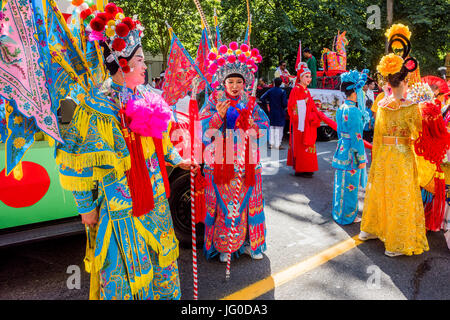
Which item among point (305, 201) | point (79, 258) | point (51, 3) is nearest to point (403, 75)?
point (305, 201)

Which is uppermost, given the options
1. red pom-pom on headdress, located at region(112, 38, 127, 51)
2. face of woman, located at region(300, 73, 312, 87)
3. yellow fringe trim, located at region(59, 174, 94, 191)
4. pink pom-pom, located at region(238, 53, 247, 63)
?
face of woman, located at region(300, 73, 312, 87)

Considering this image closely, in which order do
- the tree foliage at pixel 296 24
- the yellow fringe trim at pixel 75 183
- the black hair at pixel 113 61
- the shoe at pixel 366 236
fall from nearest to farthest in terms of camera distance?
the yellow fringe trim at pixel 75 183 < the black hair at pixel 113 61 < the shoe at pixel 366 236 < the tree foliage at pixel 296 24

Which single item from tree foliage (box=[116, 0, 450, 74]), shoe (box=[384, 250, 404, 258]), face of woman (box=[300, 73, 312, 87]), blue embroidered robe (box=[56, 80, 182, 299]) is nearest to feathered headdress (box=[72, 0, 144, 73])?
blue embroidered robe (box=[56, 80, 182, 299])

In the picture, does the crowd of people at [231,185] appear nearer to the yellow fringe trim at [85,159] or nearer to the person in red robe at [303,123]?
→ the yellow fringe trim at [85,159]

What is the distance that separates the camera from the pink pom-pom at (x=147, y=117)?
2.12 meters

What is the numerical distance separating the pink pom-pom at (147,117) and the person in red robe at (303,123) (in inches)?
181

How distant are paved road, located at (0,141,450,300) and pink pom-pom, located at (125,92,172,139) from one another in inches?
63.2

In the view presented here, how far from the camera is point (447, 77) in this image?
7.03 meters

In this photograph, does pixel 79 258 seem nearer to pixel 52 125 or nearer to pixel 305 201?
pixel 52 125

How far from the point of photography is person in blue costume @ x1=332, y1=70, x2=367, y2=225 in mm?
4344

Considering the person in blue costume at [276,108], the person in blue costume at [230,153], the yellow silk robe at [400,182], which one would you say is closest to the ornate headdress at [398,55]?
the yellow silk robe at [400,182]

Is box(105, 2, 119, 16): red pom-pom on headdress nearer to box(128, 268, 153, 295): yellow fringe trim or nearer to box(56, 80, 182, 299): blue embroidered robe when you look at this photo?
box(56, 80, 182, 299): blue embroidered robe

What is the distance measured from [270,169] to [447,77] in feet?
13.3

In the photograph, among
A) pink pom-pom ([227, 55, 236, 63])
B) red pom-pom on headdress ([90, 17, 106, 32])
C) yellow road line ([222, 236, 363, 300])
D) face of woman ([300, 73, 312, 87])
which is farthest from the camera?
face of woman ([300, 73, 312, 87])
